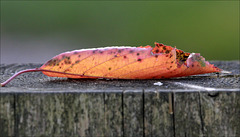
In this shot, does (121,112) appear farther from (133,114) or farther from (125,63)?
(125,63)

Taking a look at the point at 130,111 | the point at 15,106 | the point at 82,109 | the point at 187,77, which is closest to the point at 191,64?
the point at 187,77

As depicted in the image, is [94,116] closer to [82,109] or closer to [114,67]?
[82,109]

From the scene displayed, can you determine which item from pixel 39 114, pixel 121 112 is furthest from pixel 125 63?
pixel 39 114

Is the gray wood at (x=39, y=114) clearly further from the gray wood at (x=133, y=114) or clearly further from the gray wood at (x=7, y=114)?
the gray wood at (x=133, y=114)

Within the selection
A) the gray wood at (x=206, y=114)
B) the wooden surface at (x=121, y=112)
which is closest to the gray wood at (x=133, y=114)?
the wooden surface at (x=121, y=112)

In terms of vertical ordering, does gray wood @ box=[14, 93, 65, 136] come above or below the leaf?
below

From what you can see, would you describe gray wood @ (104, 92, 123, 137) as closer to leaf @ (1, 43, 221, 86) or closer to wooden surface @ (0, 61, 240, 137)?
wooden surface @ (0, 61, 240, 137)

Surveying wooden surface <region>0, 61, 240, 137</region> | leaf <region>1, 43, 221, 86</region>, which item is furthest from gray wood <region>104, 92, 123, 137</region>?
leaf <region>1, 43, 221, 86</region>
